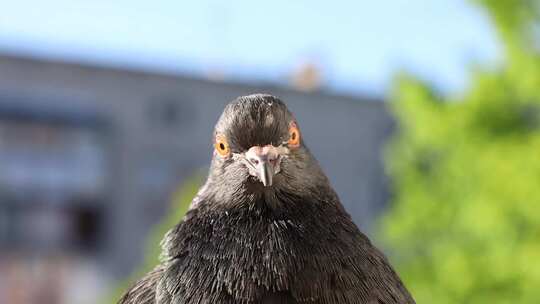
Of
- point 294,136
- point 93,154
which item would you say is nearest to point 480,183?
point 294,136

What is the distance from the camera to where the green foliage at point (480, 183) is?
9.69m

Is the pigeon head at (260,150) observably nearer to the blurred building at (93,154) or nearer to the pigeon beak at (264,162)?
the pigeon beak at (264,162)

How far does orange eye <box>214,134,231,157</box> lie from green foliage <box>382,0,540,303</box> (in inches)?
266

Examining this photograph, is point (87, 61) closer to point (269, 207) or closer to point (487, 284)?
point (487, 284)

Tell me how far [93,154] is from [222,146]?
31.5 meters

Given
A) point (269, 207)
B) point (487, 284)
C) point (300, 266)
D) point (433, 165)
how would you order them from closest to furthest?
1. point (300, 266)
2. point (269, 207)
3. point (487, 284)
4. point (433, 165)

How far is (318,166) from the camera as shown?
318 cm

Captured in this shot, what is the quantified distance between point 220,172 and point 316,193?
363 millimetres

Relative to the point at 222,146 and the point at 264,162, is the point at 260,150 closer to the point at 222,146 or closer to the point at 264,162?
the point at 264,162

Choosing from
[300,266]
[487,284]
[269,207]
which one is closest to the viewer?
[300,266]

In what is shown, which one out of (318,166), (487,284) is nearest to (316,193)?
(318,166)

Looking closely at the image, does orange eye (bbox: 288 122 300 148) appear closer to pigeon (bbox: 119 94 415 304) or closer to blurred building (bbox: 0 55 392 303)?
pigeon (bbox: 119 94 415 304)

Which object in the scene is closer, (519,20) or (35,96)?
(519,20)

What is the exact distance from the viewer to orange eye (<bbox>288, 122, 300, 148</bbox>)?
3041 mm
